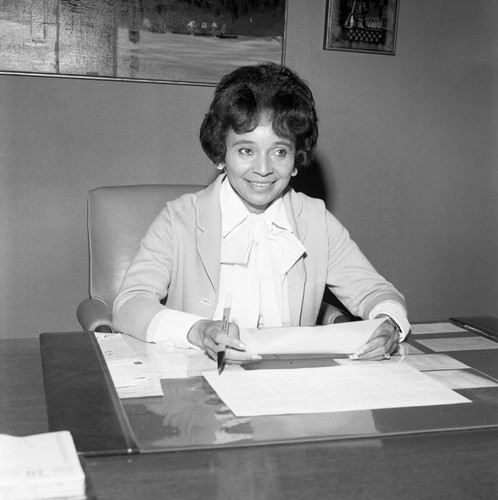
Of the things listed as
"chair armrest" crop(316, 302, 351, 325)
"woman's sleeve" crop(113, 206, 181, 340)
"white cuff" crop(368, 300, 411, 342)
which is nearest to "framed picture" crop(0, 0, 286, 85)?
"woman's sleeve" crop(113, 206, 181, 340)

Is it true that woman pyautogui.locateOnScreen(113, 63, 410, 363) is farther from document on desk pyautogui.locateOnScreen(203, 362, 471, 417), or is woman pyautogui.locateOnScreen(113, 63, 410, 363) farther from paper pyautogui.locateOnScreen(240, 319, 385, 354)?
document on desk pyautogui.locateOnScreen(203, 362, 471, 417)

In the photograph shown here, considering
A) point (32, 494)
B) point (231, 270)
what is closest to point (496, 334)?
point (231, 270)

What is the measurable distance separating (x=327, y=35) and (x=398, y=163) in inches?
26.6

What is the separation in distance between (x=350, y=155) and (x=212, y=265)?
1.57 metres

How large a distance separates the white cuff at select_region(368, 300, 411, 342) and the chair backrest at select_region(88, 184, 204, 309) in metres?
0.78

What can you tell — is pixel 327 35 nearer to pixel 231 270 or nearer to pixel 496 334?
pixel 231 270

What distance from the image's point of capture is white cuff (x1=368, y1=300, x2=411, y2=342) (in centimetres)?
178

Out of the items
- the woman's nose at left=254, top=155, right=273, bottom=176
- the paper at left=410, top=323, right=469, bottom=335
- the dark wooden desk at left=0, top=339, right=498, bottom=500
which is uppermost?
the woman's nose at left=254, top=155, right=273, bottom=176

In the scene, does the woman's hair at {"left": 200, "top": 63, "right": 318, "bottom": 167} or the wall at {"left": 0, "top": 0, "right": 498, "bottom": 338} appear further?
the wall at {"left": 0, "top": 0, "right": 498, "bottom": 338}

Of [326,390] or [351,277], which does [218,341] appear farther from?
[351,277]

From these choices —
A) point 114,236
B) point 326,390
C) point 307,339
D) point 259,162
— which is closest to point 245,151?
point 259,162

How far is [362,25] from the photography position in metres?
3.26

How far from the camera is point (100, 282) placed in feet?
7.47

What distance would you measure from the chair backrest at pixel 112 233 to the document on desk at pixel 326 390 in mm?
912
